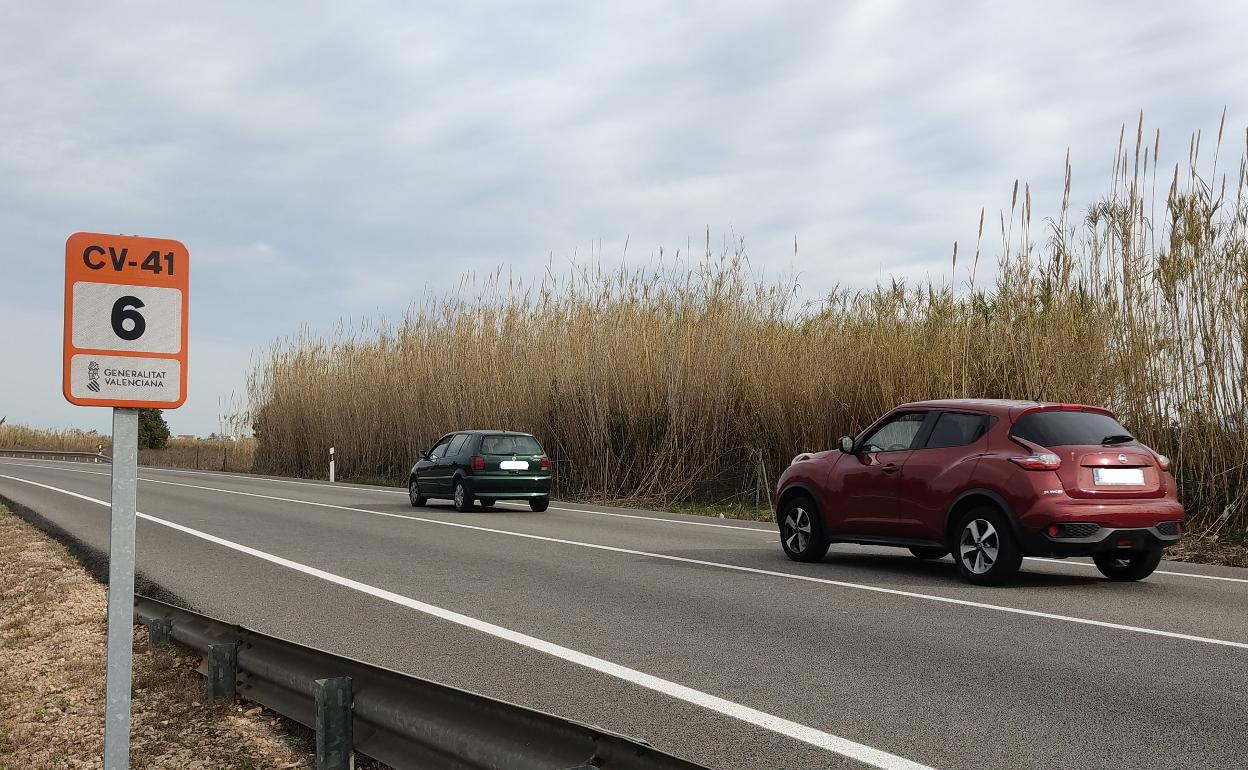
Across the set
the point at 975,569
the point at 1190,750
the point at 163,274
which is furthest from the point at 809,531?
the point at 163,274

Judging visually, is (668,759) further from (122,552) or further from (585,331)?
(585,331)

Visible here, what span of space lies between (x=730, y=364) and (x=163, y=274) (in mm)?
19995

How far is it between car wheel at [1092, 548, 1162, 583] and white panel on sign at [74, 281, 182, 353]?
9.37 metres

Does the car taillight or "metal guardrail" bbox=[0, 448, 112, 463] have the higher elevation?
"metal guardrail" bbox=[0, 448, 112, 463]

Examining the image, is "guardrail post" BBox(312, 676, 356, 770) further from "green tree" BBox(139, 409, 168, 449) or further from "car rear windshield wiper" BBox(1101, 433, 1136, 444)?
"green tree" BBox(139, 409, 168, 449)

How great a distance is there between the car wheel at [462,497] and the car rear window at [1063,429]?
12919 mm

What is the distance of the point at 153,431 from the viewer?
91.9 m

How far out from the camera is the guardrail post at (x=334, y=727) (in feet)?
15.2

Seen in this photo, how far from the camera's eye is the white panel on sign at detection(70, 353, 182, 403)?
173 inches

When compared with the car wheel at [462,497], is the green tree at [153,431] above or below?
above

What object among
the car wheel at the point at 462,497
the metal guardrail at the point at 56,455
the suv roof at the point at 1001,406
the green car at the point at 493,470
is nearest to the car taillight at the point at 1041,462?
the suv roof at the point at 1001,406

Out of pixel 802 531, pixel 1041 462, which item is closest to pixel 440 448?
pixel 802 531

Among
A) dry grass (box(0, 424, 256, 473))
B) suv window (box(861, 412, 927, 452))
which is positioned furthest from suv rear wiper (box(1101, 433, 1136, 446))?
dry grass (box(0, 424, 256, 473))

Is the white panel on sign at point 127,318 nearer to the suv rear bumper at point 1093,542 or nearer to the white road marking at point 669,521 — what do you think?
the suv rear bumper at point 1093,542
